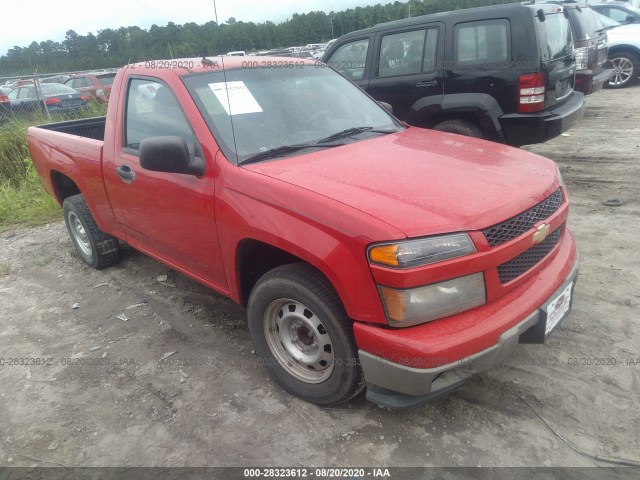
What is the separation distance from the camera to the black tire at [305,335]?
237 centimetres

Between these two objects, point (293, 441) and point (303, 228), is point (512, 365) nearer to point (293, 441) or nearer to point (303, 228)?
point (293, 441)

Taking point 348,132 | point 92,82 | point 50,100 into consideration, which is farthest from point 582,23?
point 92,82

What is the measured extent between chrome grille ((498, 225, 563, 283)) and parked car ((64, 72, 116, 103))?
41.2 feet

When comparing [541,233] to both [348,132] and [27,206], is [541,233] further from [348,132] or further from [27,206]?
[27,206]

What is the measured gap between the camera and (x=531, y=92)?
527 centimetres

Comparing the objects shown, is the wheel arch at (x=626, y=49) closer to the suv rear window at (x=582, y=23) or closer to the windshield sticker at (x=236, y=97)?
the suv rear window at (x=582, y=23)

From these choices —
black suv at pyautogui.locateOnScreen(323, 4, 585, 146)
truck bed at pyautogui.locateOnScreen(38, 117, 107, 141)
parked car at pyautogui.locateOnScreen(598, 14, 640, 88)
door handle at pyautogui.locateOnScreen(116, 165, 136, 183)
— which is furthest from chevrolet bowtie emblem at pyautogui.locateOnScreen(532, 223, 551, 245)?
parked car at pyautogui.locateOnScreen(598, 14, 640, 88)

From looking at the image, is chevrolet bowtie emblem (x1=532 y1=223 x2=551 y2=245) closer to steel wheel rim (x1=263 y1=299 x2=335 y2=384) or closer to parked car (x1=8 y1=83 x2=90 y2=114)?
steel wheel rim (x1=263 y1=299 x2=335 y2=384)

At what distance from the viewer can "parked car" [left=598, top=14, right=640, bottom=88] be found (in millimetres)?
11281

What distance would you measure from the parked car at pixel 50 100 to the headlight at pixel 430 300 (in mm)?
10511

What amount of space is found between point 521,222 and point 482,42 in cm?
392

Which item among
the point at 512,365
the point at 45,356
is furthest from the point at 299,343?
the point at 45,356

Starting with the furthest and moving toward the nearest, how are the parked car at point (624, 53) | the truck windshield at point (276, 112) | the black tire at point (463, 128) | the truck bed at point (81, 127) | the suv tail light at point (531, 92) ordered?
1. the parked car at point (624, 53)
2. the black tire at point (463, 128)
3. the suv tail light at point (531, 92)
4. the truck bed at point (81, 127)
5. the truck windshield at point (276, 112)

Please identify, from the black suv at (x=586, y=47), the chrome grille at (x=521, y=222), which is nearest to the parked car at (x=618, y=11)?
the black suv at (x=586, y=47)
